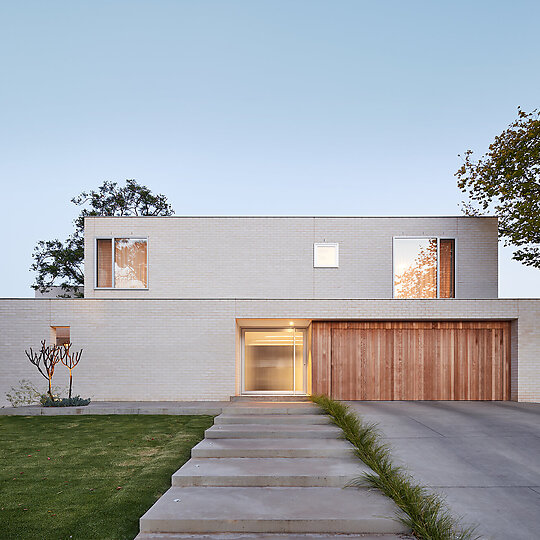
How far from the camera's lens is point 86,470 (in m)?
5.55

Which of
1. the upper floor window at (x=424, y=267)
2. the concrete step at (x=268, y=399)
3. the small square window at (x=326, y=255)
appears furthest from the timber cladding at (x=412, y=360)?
the small square window at (x=326, y=255)

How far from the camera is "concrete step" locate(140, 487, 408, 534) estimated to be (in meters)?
3.77

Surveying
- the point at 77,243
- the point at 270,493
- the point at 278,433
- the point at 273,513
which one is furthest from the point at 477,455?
the point at 77,243

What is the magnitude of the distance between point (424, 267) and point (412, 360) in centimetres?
320

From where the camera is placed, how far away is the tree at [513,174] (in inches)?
506

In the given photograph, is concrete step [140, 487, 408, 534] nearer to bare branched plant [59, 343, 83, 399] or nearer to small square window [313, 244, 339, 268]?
→ bare branched plant [59, 343, 83, 399]

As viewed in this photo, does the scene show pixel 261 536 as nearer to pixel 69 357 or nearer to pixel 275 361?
pixel 275 361

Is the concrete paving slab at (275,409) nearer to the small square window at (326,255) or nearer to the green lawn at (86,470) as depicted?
the green lawn at (86,470)

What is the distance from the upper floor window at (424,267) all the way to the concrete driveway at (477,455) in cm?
367

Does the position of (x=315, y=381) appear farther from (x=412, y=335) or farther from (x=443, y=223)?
(x=443, y=223)

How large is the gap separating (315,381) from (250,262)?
4063mm

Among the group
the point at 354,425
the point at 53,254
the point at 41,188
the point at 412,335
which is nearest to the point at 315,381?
the point at 412,335

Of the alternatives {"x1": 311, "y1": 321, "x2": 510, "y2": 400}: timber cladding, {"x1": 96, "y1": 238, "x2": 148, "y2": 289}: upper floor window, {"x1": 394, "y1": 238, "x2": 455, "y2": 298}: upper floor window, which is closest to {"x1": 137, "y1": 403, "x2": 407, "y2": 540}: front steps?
{"x1": 311, "y1": 321, "x2": 510, "y2": 400}: timber cladding

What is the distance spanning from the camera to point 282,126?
695 inches
